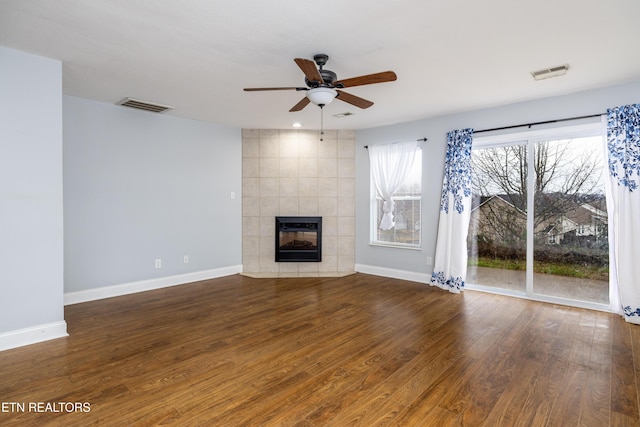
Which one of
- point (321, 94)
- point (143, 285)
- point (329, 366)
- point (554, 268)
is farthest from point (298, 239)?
point (554, 268)

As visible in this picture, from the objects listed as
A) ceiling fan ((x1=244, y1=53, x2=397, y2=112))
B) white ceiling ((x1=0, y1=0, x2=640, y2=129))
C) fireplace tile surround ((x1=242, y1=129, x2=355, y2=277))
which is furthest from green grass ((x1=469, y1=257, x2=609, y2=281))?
ceiling fan ((x1=244, y1=53, x2=397, y2=112))

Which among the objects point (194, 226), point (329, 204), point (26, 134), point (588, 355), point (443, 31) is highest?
point (443, 31)

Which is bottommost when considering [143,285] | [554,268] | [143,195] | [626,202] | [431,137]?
[143,285]

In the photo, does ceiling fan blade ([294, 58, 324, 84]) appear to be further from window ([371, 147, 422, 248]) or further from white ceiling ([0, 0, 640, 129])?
window ([371, 147, 422, 248])

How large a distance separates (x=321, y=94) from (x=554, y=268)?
3.62 meters

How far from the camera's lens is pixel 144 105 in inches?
171

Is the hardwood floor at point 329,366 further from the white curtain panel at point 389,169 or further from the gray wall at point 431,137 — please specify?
the white curtain panel at point 389,169

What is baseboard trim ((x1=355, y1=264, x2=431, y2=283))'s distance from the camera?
5129 millimetres

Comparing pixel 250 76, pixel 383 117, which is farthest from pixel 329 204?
pixel 250 76

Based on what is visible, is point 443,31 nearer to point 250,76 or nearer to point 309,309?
point 250,76

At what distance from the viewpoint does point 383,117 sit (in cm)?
502

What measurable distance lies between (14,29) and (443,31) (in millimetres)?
3248

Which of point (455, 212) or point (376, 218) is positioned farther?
point (376, 218)

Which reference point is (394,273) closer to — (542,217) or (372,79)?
(542,217)
